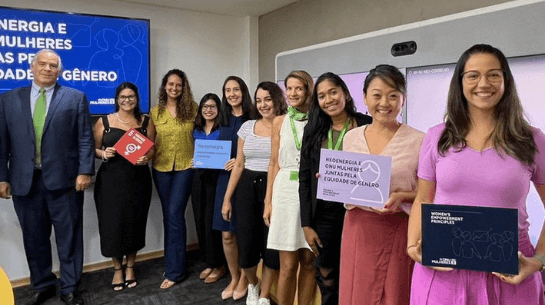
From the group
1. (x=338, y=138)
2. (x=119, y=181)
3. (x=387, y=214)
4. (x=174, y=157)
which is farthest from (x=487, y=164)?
(x=119, y=181)

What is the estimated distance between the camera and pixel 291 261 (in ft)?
6.72

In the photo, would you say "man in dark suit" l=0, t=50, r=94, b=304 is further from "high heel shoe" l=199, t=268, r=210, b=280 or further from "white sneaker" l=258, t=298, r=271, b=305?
"white sneaker" l=258, t=298, r=271, b=305

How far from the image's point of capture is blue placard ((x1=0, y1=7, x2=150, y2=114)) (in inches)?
115

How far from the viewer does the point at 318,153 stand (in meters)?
1.69

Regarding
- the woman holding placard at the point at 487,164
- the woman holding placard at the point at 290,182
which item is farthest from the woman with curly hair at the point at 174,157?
the woman holding placard at the point at 487,164

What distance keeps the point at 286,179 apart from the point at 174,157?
51.4 inches

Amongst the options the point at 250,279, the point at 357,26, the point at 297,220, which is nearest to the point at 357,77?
the point at 357,26

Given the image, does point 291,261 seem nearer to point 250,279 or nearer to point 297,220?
point 297,220

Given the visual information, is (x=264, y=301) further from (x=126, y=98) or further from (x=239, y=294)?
(x=126, y=98)

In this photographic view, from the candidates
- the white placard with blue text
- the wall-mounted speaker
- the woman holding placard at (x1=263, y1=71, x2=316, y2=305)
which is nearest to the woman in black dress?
the woman holding placard at (x1=263, y1=71, x2=316, y2=305)

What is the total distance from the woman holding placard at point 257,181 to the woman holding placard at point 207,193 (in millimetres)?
489

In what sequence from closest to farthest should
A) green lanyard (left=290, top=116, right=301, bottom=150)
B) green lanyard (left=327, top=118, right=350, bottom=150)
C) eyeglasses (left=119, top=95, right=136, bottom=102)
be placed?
green lanyard (left=327, top=118, right=350, bottom=150) < green lanyard (left=290, top=116, right=301, bottom=150) < eyeglasses (left=119, top=95, right=136, bottom=102)

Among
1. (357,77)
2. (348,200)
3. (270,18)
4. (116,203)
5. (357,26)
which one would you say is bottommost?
(116,203)

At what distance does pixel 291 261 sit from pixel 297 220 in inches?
10.2
